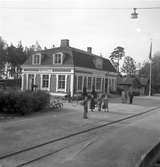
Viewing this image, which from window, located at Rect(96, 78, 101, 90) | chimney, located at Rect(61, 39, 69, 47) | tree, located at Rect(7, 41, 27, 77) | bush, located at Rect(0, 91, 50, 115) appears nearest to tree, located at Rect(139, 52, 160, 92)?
window, located at Rect(96, 78, 101, 90)

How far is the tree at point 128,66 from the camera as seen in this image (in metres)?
88.1

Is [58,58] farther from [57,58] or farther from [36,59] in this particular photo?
[36,59]

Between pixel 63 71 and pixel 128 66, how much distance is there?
61.4m

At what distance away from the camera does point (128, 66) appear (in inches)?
3489

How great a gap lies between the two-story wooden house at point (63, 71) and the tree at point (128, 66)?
53.4 meters

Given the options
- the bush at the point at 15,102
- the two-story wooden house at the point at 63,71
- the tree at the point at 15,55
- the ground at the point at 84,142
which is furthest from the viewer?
the tree at the point at 15,55

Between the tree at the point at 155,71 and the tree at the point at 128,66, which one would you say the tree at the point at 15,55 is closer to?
the tree at the point at 155,71

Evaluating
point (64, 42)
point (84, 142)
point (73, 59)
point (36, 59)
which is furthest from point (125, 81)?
point (84, 142)

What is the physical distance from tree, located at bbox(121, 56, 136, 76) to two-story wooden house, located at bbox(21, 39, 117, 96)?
53.4 meters

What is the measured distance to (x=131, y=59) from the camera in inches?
3492

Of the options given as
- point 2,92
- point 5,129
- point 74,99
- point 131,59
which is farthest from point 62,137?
point 131,59

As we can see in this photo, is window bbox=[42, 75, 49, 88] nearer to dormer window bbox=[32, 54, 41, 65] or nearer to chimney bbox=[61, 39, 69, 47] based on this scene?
dormer window bbox=[32, 54, 41, 65]

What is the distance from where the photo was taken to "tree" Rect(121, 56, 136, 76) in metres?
88.1

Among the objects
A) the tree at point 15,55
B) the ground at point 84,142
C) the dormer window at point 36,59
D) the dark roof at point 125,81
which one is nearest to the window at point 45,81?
the dormer window at point 36,59
